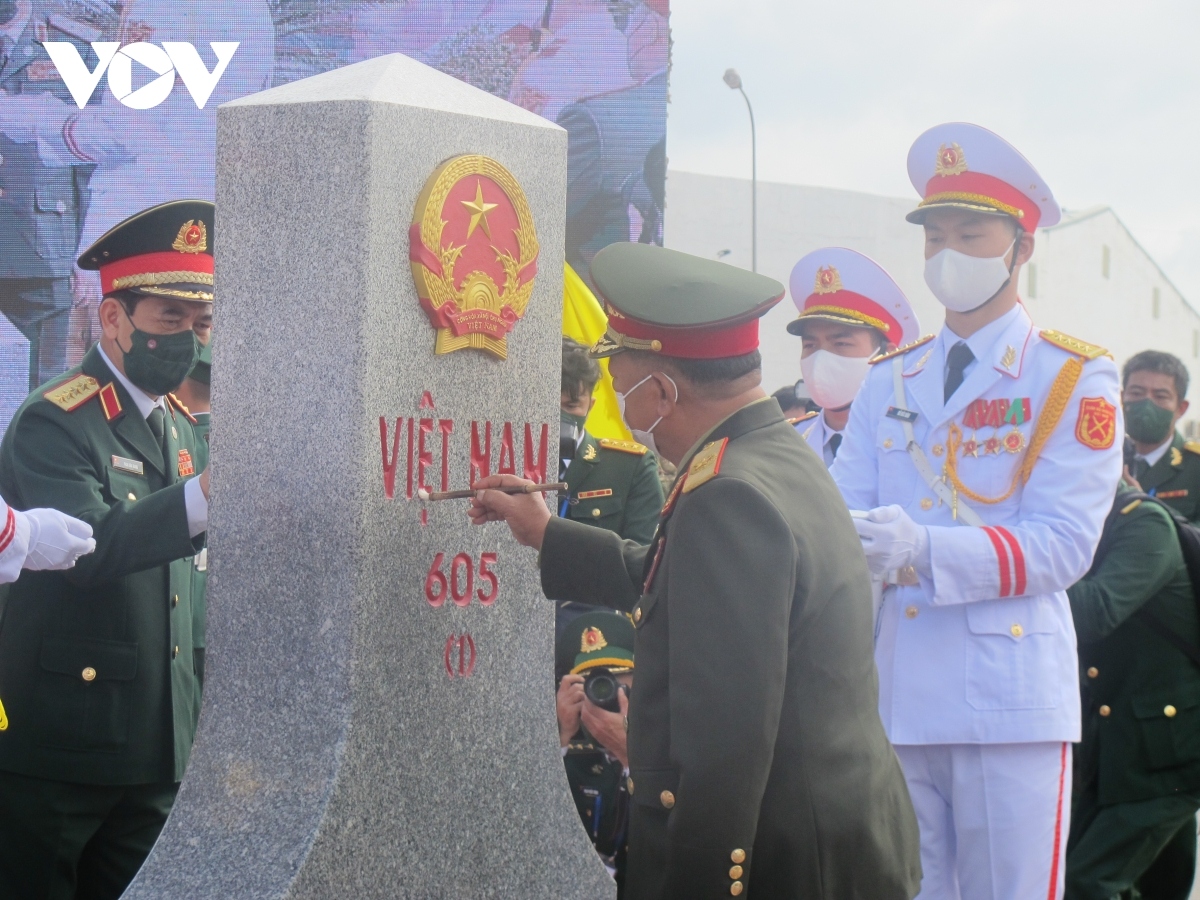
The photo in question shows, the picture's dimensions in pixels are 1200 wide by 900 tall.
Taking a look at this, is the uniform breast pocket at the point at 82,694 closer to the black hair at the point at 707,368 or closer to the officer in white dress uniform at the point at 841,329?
the black hair at the point at 707,368

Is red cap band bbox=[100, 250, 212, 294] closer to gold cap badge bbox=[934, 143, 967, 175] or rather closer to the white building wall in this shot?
gold cap badge bbox=[934, 143, 967, 175]

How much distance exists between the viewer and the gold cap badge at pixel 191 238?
3523 millimetres

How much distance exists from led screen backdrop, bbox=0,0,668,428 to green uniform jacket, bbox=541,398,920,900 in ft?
31.1

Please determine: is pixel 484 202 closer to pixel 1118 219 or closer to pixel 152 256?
pixel 152 256

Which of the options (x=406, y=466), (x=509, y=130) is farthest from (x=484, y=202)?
(x=406, y=466)

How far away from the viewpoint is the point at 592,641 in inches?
A: 156

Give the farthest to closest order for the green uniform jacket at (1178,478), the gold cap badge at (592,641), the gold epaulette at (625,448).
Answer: the green uniform jacket at (1178,478), the gold epaulette at (625,448), the gold cap badge at (592,641)

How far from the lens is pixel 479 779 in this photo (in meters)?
3.18

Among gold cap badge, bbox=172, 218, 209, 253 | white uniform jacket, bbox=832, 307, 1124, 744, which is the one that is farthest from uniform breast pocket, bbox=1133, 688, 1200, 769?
gold cap badge, bbox=172, 218, 209, 253

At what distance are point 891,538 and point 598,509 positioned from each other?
184 centimetres

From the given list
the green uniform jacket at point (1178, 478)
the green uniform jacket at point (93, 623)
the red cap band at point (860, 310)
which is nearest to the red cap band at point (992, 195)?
the red cap band at point (860, 310)

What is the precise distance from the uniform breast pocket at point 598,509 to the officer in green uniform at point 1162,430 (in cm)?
324

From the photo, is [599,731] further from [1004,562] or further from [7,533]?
[7,533]

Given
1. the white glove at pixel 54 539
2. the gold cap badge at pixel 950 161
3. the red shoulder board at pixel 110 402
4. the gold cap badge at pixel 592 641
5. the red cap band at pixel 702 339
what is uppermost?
the gold cap badge at pixel 950 161
